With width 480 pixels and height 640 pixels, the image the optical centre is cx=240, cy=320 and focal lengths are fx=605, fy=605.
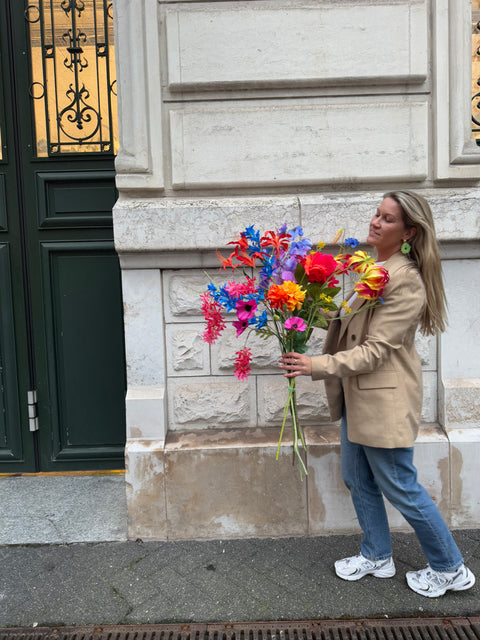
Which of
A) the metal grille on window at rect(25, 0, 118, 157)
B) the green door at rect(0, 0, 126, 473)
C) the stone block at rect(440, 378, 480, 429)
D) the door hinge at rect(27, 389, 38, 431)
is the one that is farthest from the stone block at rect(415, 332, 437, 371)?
the door hinge at rect(27, 389, 38, 431)

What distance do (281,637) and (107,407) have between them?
93.0 inches

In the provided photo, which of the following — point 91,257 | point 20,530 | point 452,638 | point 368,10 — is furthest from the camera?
point 91,257

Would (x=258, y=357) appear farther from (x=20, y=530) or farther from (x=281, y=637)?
(x=20, y=530)

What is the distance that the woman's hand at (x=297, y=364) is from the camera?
2.82 meters

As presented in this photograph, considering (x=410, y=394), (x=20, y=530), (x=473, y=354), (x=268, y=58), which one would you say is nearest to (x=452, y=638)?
(x=410, y=394)

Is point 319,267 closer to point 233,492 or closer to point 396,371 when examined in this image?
point 396,371

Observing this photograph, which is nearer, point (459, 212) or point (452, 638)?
point (452, 638)

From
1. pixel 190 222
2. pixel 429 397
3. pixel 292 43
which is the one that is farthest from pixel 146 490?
pixel 292 43

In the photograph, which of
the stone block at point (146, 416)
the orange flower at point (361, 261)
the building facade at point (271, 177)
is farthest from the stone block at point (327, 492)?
the orange flower at point (361, 261)

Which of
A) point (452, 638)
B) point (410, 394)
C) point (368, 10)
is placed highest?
point (368, 10)

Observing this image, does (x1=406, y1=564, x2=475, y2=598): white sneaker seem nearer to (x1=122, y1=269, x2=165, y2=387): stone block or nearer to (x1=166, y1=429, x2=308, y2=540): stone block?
(x1=166, y1=429, x2=308, y2=540): stone block

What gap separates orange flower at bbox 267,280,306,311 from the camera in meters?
2.66

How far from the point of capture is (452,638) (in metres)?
2.79

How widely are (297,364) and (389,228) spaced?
0.78 m
